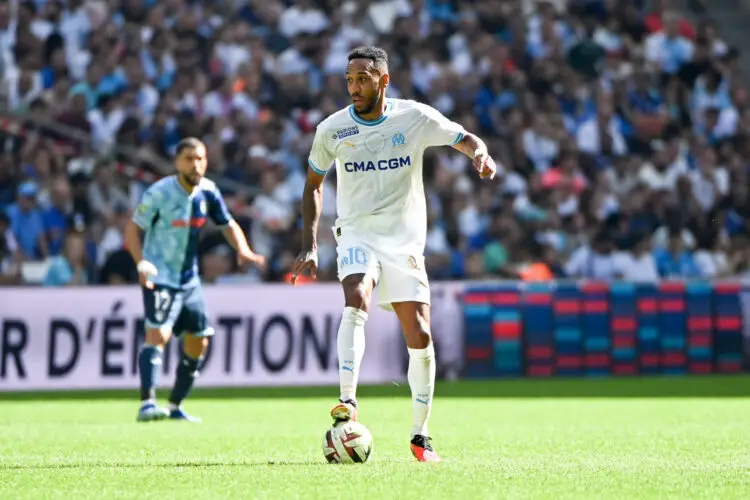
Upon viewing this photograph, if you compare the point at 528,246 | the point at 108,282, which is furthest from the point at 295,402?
the point at 528,246

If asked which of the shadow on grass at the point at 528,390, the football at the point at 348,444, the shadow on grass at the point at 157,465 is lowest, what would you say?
the shadow on grass at the point at 528,390

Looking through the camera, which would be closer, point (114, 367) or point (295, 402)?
point (295, 402)

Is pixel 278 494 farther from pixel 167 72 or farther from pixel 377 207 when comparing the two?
pixel 167 72

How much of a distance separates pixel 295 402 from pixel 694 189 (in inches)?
360

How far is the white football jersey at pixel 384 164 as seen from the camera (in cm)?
834

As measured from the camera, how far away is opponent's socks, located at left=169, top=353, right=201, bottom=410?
1248 cm

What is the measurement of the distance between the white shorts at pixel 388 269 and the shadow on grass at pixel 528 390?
692 centimetres

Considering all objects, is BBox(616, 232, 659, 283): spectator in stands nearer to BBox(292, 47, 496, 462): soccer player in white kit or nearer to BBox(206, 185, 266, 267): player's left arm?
BBox(206, 185, 266, 267): player's left arm

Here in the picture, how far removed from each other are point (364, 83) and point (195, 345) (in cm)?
517

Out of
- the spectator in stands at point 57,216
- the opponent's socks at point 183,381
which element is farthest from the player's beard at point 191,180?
the spectator in stands at point 57,216

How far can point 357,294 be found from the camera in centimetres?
805

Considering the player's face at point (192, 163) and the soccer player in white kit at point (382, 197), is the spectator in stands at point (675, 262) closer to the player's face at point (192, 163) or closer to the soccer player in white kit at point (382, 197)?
the player's face at point (192, 163)

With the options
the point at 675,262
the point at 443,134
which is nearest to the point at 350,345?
the point at 443,134

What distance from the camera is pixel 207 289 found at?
688 inches
